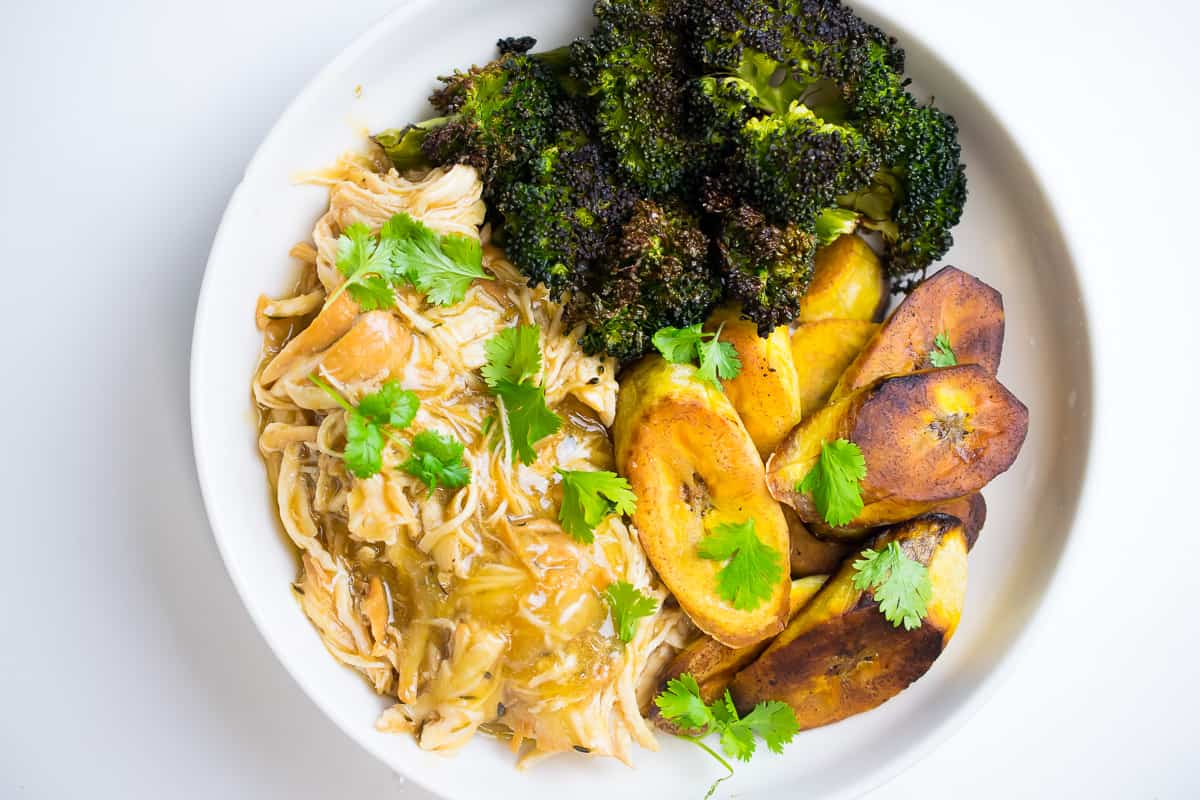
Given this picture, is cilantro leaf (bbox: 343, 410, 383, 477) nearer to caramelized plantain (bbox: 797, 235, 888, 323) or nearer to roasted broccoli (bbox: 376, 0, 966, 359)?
roasted broccoli (bbox: 376, 0, 966, 359)

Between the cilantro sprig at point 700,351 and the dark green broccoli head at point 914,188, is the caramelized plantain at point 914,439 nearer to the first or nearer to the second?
the cilantro sprig at point 700,351

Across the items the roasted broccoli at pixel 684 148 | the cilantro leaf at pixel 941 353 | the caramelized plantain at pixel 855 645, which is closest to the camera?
the roasted broccoli at pixel 684 148

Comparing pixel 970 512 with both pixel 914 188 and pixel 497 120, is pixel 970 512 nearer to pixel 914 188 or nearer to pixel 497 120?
pixel 914 188

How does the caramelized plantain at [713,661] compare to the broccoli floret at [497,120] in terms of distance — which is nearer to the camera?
the broccoli floret at [497,120]

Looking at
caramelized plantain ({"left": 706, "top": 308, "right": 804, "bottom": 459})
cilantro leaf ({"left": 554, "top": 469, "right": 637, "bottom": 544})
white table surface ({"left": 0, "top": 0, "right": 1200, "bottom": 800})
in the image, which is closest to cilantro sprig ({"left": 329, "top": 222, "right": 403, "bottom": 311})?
cilantro leaf ({"left": 554, "top": 469, "right": 637, "bottom": 544})

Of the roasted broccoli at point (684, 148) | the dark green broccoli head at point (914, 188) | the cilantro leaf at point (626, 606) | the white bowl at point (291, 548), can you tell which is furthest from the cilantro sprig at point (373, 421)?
the dark green broccoli head at point (914, 188)

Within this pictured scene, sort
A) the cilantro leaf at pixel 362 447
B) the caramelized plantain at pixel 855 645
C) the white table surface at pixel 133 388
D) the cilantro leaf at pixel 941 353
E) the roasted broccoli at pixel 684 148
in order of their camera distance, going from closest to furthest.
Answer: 1. the cilantro leaf at pixel 362 447
2. the roasted broccoli at pixel 684 148
3. the caramelized plantain at pixel 855 645
4. the cilantro leaf at pixel 941 353
5. the white table surface at pixel 133 388

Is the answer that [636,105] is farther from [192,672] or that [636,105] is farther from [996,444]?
[192,672]

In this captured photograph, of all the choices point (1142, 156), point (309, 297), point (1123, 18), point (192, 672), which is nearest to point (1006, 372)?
point (1142, 156)

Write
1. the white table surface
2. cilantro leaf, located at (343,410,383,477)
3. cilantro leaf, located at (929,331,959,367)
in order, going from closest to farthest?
cilantro leaf, located at (343,410,383,477)
cilantro leaf, located at (929,331,959,367)
the white table surface
